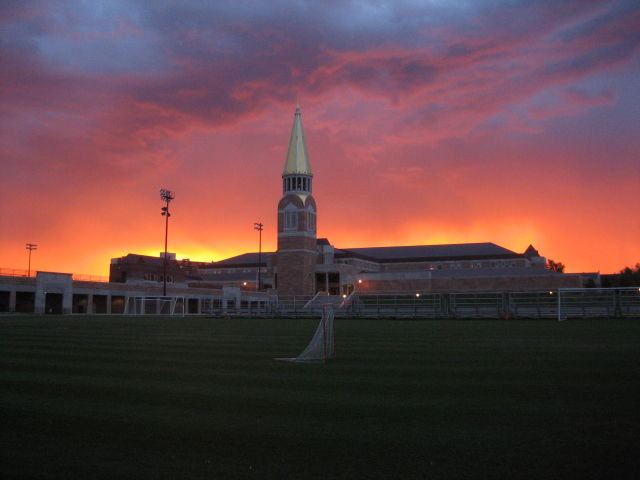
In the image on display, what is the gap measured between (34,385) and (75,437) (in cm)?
361

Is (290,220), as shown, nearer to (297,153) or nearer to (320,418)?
(297,153)

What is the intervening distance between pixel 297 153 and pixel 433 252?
38527 mm

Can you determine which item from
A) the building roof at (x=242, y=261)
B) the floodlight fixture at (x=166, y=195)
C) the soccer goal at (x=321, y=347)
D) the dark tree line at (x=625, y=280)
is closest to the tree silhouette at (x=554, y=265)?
the dark tree line at (x=625, y=280)

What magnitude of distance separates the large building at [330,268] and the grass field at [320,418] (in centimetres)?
6823

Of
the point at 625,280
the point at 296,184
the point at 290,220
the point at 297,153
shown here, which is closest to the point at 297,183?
the point at 296,184

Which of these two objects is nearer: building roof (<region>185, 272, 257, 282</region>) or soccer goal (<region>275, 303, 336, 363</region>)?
soccer goal (<region>275, 303, 336, 363</region>)

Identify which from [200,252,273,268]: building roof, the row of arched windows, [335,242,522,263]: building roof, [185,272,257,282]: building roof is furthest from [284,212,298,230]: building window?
[200,252,273,268]: building roof

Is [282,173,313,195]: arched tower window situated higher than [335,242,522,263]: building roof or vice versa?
[282,173,313,195]: arched tower window

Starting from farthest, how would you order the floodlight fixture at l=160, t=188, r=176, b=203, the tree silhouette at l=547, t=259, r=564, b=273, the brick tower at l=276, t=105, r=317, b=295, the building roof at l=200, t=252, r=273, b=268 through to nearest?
the tree silhouette at l=547, t=259, r=564, b=273, the building roof at l=200, t=252, r=273, b=268, the brick tower at l=276, t=105, r=317, b=295, the floodlight fixture at l=160, t=188, r=176, b=203

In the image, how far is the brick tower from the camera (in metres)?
85.6

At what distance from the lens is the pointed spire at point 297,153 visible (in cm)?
8769

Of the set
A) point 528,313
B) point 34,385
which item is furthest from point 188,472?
point 528,313

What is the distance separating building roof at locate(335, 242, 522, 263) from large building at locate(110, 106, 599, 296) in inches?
7.4

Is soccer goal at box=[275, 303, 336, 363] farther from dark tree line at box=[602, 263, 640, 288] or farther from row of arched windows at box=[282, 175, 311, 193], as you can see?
dark tree line at box=[602, 263, 640, 288]
